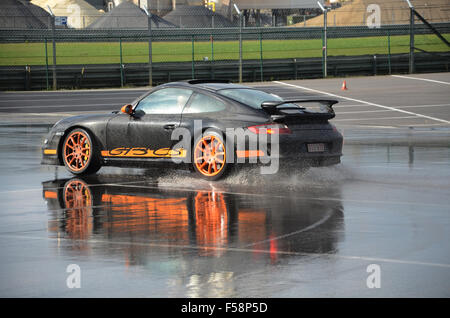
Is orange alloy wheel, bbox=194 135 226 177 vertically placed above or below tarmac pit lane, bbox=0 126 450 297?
above

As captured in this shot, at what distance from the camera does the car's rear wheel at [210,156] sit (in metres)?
12.2

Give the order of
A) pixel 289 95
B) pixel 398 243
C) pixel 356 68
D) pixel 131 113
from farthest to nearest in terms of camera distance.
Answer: pixel 356 68, pixel 289 95, pixel 131 113, pixel 398 243

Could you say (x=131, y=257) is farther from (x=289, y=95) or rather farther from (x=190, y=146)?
(x=289, y=95)

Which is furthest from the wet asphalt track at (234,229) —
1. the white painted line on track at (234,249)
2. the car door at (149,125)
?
the car door at (149,125)

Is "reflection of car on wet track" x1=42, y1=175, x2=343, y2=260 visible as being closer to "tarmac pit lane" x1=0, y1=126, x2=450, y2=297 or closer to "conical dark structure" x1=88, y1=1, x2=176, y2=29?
"tarmac pit lane" x1=0, y1=126, x2=450, y2=297

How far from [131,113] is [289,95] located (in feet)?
64.5

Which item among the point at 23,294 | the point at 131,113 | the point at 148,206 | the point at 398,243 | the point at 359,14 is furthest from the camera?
the point at 359,14

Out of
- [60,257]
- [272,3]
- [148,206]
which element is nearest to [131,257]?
[60,257]

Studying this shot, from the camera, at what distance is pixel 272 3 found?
134 m

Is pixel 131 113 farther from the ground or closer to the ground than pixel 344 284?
farther from the ground

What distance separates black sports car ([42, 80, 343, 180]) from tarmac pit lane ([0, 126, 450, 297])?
0.32m

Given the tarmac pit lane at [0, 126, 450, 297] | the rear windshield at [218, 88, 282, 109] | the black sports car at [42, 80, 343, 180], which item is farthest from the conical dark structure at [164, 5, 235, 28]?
the tarmac pit lane at [0, 126, 450, 297]

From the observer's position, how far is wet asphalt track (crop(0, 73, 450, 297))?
21.7ft

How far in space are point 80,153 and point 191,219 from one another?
446 centimetres
